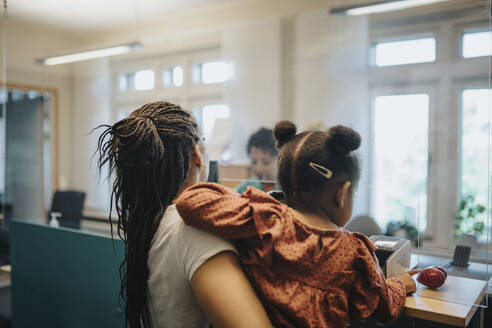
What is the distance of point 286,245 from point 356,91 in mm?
3093

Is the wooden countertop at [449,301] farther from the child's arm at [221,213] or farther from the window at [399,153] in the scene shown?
the child's arm at [221,213]

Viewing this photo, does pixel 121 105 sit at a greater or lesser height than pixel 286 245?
greater

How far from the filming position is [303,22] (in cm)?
400

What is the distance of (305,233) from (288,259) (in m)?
0.08

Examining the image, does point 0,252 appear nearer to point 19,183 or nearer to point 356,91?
point 19,183

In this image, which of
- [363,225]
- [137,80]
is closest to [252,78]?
[137,80]

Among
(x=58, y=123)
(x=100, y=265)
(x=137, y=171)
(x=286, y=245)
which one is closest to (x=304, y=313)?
(x=286, y=245)

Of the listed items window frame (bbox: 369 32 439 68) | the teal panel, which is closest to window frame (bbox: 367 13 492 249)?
window frame (bbox: 369 32 439 68)

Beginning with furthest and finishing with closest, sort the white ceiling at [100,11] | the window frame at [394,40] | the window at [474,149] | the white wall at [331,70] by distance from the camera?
the white ceiling at [100,11]
the white wall at [331,70]
the window frame at [394,40]
the window at [474,149]

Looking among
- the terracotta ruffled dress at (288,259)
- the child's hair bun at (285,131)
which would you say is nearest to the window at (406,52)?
the child's hair bun at (285,131)

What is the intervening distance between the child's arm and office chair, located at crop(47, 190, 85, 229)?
4.84 feet

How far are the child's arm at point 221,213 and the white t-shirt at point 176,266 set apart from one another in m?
0.03

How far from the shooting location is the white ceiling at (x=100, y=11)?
13.8ft

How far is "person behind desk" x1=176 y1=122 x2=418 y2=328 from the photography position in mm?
853
